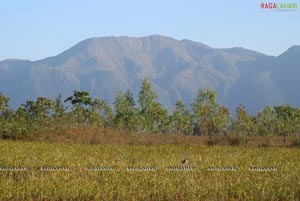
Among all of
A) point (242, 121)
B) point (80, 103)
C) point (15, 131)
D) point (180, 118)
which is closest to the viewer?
point (15, 131)

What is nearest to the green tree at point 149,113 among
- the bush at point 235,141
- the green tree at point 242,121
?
the green tree at point 242,121

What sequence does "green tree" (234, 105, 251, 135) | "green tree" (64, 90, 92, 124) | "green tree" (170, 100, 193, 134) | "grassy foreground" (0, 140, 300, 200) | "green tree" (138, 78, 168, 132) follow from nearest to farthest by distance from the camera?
"grassy foreground" (0, 140, 300, 200), "green tree" (64, 90, 92, 124), "green tree" (234, 105, 251, 135), "green tree" (138, 78, 168, 132), "green tree" (170, 100, 193, 134)

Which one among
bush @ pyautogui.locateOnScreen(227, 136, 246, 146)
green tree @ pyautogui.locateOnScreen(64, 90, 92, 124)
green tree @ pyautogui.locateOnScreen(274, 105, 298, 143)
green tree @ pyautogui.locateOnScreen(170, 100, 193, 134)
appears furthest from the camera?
green tree @ pyautogui.locateOnScreen(170, 100, 193, 134)

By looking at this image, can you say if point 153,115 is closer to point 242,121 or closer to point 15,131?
point 242,121

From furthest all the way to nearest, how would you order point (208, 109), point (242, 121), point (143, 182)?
point (242, 121) < point (208, 109) < point (143, 182)

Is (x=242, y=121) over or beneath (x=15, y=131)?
over

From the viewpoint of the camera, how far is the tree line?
44781 mm

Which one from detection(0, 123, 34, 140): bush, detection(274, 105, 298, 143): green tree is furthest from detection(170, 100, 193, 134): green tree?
detection(0, 123, 34, 140): bush

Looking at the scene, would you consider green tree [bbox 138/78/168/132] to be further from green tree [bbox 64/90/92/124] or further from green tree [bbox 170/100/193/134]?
green tree [bbox 64/90/92/124]

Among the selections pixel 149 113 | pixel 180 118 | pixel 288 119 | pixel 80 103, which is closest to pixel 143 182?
pixel 80 103

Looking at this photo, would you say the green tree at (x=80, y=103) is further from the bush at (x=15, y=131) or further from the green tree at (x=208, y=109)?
the green tree at (x=208, y=109)

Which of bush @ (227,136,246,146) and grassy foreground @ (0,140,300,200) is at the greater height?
bush @ (227,136,246,146)

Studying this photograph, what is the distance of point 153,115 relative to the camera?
56.3 meters

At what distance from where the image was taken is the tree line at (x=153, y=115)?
44.8 metres
